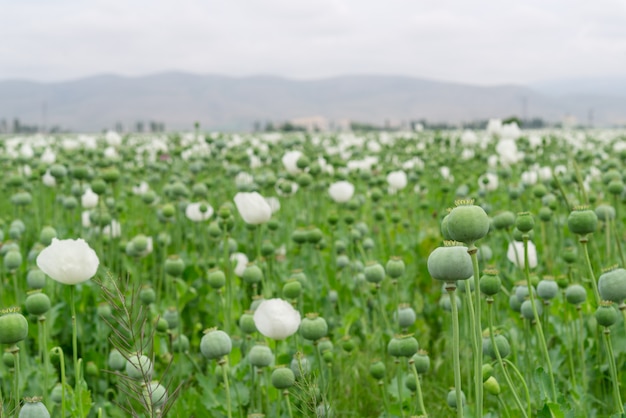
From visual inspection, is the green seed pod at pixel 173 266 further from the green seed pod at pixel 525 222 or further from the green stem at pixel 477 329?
the green stem at pixel 477 329

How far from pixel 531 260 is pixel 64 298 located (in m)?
2.42

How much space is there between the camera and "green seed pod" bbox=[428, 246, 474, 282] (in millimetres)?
1388

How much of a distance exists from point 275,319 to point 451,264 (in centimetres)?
92

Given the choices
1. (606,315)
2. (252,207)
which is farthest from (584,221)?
(252,207)

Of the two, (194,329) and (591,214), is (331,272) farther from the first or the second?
(591,214)

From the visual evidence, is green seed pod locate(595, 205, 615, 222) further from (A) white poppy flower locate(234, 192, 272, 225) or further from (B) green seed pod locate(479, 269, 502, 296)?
(A) white poppy flower locate(234, 192, 272, 225)

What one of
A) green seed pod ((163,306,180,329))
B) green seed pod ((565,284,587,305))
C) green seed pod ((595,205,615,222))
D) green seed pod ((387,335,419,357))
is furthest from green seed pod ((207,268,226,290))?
green seed pod ((595,205,615,222))

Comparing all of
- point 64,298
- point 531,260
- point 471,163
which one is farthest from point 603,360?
point 471,163

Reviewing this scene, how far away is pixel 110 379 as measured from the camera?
318 cm

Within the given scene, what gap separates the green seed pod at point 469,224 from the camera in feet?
4.33

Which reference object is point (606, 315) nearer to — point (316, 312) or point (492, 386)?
point (492, 386)

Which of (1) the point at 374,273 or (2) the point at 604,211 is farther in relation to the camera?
(2) the point at 604,211

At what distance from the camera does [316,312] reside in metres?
2.99

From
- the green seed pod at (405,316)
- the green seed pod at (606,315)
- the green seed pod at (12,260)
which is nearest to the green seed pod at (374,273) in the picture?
the green seed pod at (405,316)
